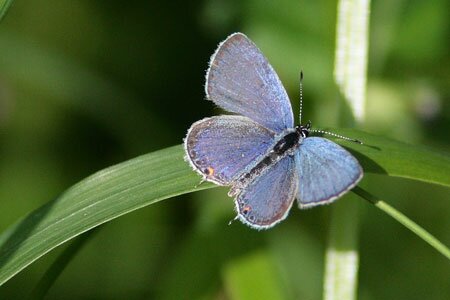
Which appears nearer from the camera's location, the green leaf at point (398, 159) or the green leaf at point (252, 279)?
the green leaf at point (398, 159)

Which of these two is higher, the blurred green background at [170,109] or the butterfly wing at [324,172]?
the butterfly wing at [324,172]

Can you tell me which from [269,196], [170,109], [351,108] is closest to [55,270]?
[269,196]

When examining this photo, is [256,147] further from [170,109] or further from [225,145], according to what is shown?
[170,109]

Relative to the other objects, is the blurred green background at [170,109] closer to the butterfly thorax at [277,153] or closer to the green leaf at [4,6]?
the butterfly thorax at [277,153]

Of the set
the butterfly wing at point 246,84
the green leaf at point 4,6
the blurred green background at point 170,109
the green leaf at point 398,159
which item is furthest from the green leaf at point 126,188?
the blurred green background at point 170,109

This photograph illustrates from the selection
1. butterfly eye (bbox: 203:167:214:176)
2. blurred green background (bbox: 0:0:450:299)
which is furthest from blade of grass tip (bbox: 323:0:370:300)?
blurred green background (bbox: 0:0:450:299)

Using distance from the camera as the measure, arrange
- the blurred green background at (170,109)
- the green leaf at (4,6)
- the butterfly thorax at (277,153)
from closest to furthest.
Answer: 1. the green leaf at (4,6)
2. the butterfly thorax at (277,153)
3. the blurred green background at (170,109)
